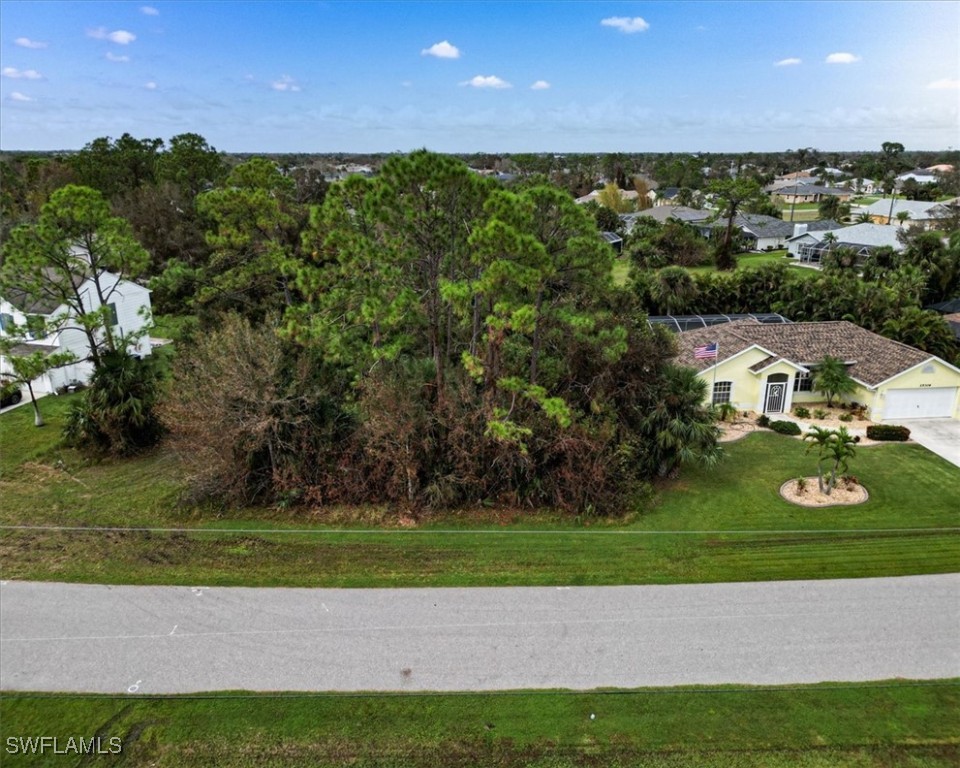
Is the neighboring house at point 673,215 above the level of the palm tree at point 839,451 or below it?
above

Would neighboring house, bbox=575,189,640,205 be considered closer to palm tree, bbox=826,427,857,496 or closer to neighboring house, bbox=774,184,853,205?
neighboring house, bbox=774,184,853,205

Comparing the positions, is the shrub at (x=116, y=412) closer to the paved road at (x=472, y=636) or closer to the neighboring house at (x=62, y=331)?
the neighboring house at (x=62, y=331)

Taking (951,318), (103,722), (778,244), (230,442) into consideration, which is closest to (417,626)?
(103,722)

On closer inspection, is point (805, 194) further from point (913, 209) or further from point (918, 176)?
point (918, 176)

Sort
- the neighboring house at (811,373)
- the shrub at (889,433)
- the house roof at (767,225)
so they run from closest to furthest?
the shrub at (889,433), the neighboring house at (811,373), the house roof at (767,225)

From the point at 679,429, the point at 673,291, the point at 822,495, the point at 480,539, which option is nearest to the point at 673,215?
the point at 673,291

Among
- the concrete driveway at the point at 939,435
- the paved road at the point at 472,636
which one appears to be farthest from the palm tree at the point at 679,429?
the concrete driveway at the point at 939,435

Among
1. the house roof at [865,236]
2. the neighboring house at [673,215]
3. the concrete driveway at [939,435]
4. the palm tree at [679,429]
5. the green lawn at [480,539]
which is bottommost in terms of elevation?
the concrete driveway at [939,435]
